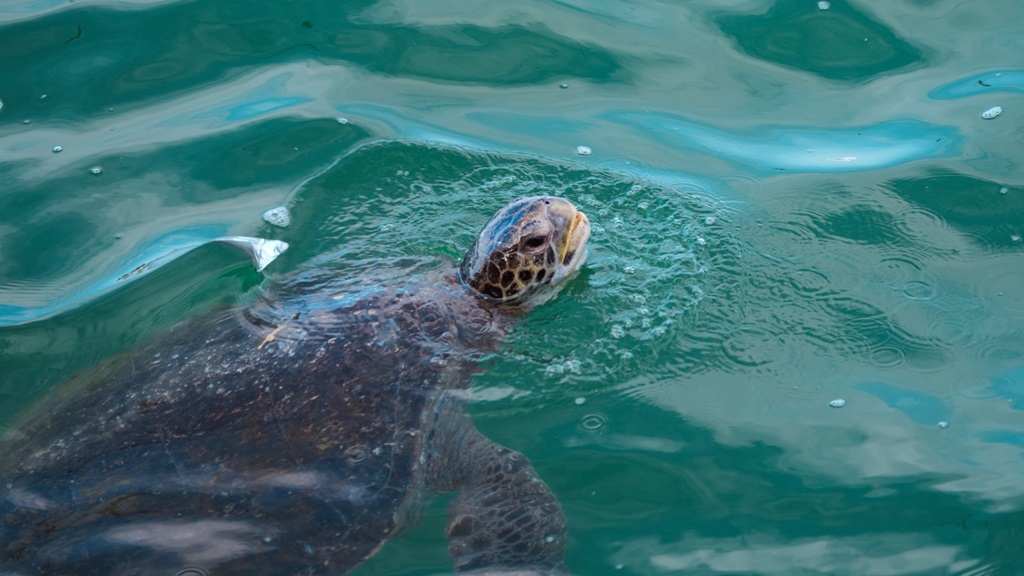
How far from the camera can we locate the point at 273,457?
3.76 m

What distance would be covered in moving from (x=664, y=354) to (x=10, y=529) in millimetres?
3007

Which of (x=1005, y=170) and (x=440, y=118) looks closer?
(x=1005, y=170)

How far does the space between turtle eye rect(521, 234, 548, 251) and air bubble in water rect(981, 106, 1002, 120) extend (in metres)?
3.58

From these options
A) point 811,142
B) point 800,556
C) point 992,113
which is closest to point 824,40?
point 811,142

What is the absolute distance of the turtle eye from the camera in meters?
4.89

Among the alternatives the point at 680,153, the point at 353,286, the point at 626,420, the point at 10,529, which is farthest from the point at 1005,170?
the point at 10,529

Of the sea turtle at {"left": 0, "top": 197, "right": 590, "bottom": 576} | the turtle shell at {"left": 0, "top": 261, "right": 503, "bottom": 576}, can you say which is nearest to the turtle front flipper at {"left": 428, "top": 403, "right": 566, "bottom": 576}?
the sea turtle at {"left": 0, "top": 197, "right": 590, "bottom": 576}

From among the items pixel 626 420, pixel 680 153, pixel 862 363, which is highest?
pixel 680 153

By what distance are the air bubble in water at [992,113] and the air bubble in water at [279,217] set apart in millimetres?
4892

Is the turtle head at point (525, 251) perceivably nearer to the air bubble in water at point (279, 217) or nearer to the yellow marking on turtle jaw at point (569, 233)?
the yellow marking on turtle jaw at point (569, 233)

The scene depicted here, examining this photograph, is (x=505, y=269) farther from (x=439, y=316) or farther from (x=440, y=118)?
(x=440, y=118)

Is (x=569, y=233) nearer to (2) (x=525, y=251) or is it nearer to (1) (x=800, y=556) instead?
(2) (x=525, y=251)

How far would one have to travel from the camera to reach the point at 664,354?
4.51 m

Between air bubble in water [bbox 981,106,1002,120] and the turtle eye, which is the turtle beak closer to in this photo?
the turtle eye
